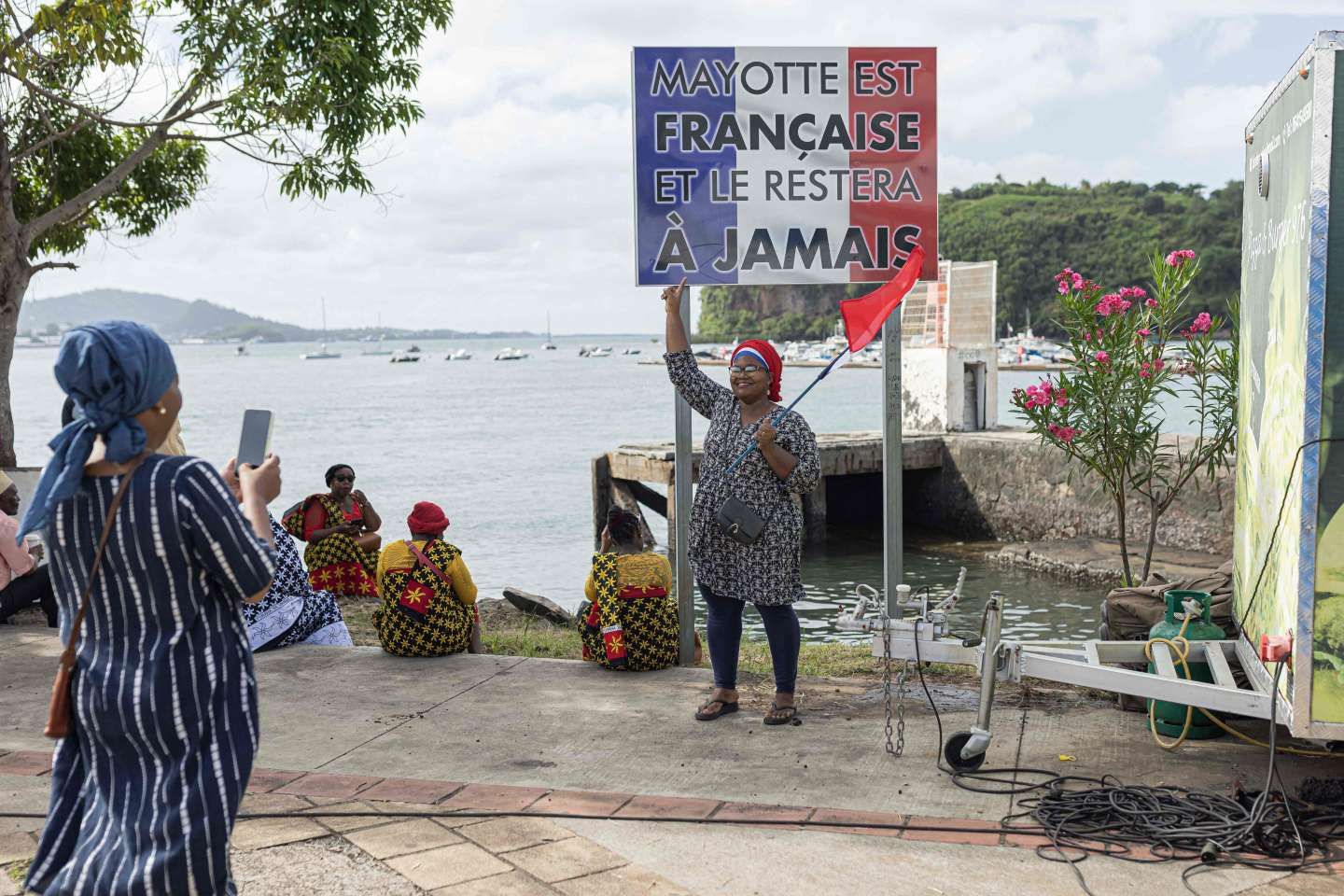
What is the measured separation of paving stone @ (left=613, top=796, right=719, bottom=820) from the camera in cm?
453

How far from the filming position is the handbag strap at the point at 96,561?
8.98ft

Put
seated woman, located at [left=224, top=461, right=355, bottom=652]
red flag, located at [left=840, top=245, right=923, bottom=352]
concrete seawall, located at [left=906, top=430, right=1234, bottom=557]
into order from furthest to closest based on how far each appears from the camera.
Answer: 1. concrete seawall, located at [left=906, top=430, right=1234, bottom=557]
2. seated woman, located at [left=224, top=461, right=355, bottom=652]
3. red flag, located at [left=840, top=245, right=923, bottom=352]

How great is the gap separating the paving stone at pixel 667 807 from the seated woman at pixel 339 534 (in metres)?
5.61

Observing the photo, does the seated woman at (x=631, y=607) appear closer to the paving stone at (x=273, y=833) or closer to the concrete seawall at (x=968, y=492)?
the paving stone at (x=273, y=833)

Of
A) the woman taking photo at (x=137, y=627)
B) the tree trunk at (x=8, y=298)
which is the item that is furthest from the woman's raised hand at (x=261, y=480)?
the tree trunk at (x=8, y=298)

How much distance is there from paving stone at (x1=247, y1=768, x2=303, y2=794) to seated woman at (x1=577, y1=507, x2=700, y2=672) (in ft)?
6.13

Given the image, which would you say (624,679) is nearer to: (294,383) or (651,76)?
(651,76)

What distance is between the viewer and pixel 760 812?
4.57 meters

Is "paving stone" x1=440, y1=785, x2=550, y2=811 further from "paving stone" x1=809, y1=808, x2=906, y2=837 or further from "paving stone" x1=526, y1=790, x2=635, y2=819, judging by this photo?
"paving stone" x1=809, y1=808, x2=906, y2=837

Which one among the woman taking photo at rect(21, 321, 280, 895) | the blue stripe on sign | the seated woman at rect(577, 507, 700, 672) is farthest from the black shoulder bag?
the woman taking photo at rect(21, 321, 280, 895)

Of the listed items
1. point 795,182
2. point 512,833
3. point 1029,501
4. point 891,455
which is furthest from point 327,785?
point 1029,501

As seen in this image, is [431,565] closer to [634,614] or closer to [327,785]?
[634,614]

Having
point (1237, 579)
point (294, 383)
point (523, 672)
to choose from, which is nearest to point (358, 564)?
point (523, 672)

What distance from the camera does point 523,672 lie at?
21.6 ft
